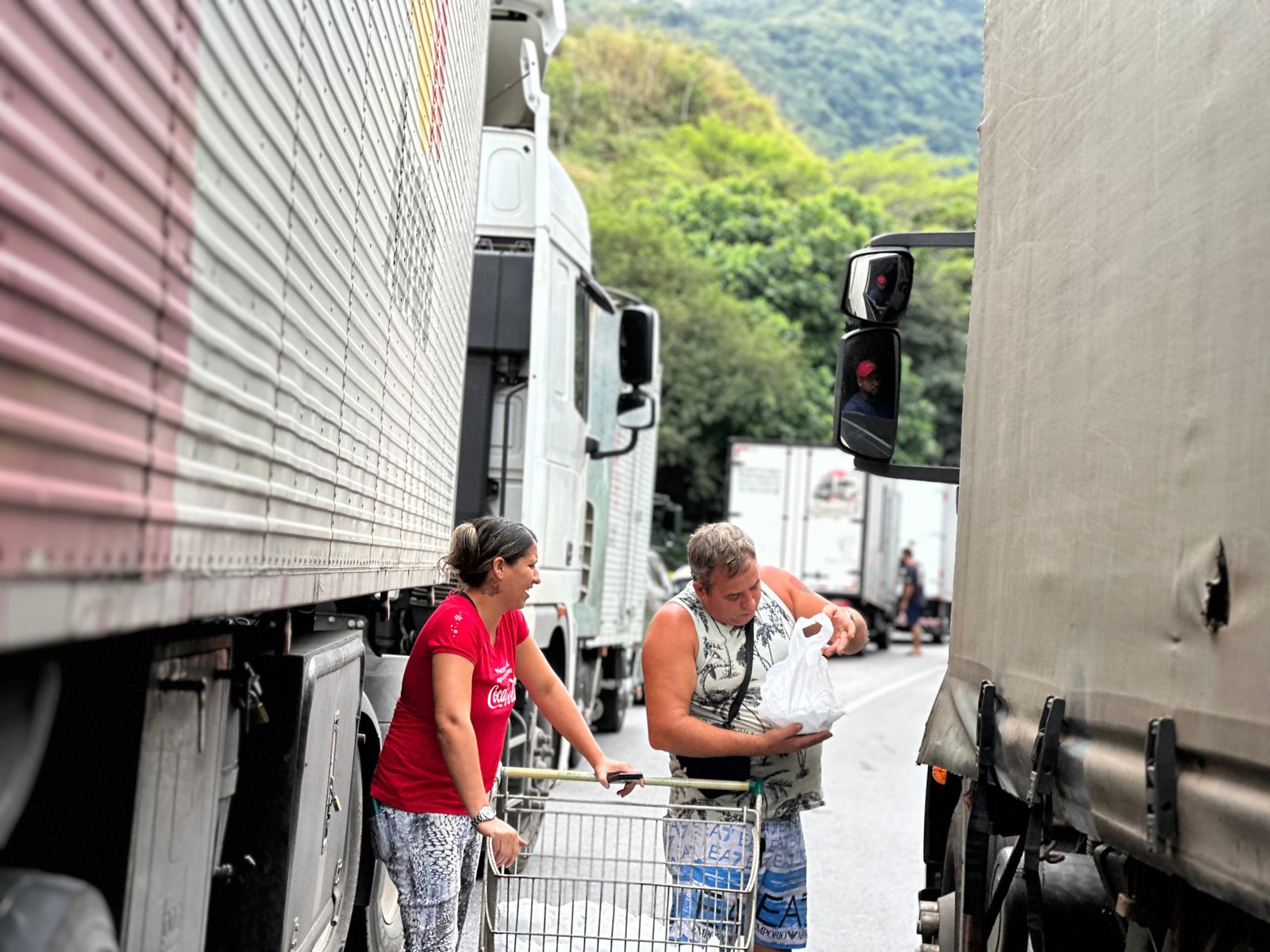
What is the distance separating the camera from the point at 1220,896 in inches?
99.8

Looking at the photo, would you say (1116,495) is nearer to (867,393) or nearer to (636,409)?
(867,393)

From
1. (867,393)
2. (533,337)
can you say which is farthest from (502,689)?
(533,337)

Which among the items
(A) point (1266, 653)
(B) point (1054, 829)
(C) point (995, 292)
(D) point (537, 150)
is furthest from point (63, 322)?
(D) point (537, 150)

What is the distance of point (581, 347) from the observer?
9336 millimetres

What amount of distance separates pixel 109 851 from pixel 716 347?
109ft

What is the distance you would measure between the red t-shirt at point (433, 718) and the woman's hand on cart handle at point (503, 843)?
10.8 inches

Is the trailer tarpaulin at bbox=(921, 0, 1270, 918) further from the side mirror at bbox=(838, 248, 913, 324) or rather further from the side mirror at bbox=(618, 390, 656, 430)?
the side mirror at bbox=(618, 390, 656, 430)

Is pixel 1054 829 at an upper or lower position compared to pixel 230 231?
lower

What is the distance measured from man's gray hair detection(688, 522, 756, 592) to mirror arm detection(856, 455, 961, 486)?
73cm

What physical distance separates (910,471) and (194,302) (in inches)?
147

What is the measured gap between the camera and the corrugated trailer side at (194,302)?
1.78m

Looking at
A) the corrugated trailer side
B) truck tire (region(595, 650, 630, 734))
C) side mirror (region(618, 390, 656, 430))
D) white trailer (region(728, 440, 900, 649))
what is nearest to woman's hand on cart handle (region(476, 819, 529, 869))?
the corrugated trailer side

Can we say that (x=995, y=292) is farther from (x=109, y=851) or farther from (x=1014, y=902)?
(x=109, y=851)

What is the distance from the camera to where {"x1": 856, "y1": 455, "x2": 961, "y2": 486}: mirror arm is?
5.68 metres
